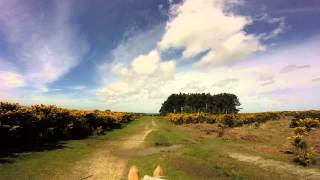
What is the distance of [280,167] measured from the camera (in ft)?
67.3

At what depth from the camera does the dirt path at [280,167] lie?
730 inches

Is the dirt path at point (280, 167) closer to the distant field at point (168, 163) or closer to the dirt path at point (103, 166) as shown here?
the distant field at point (168, 163)

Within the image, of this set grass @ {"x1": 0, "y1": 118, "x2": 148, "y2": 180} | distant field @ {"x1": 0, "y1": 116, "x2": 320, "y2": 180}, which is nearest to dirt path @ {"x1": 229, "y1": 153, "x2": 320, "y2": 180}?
distant field @ {"x1": 0, "y1": 116, "x2": 320, "y2": 180}

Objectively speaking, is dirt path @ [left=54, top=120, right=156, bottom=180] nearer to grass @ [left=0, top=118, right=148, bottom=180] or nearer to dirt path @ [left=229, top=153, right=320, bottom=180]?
grass @ [left=0, top=118, right=148, bottom=180]

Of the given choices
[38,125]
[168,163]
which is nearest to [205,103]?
[38,125]

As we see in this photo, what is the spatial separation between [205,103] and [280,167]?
113912 mm

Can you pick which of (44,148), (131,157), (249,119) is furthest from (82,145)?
(249,119)

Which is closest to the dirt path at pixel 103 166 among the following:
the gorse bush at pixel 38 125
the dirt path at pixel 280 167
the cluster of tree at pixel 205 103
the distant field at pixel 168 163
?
the distant field at pixel 168 163

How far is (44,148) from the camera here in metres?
22.6

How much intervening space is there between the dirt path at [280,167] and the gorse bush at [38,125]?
636 inches

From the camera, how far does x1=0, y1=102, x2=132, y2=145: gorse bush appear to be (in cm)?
2061

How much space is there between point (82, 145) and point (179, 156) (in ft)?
31.0

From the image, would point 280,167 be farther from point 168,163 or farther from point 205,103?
point 205,103

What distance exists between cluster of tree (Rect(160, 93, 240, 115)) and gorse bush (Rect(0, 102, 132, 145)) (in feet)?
326
